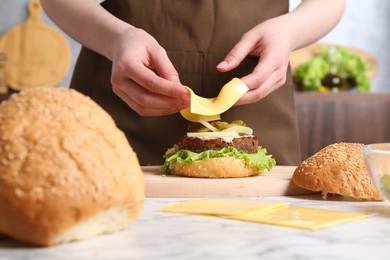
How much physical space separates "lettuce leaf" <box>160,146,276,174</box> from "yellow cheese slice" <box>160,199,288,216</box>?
493 millimetres

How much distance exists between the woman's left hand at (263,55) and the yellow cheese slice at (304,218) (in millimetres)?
579

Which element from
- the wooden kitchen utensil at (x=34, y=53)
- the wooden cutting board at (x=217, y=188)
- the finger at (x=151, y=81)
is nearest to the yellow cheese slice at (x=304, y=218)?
the wooden cutting board at (x=217, y=188)

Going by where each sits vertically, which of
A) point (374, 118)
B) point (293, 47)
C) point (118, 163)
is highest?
point (293, 47)

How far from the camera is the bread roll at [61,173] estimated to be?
85 centimetres

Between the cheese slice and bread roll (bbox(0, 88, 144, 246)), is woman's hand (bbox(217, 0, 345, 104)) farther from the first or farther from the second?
bread roll (bbox(0, 88, 144, 246))

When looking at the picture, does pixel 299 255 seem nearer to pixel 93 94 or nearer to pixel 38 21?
pixel 93 94

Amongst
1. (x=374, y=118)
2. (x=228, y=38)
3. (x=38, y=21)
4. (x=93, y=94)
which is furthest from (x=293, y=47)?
(x=38, y=21)

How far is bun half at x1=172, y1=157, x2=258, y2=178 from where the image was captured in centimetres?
165

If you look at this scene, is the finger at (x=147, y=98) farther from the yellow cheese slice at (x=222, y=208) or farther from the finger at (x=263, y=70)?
the yellow cheese slice at (x=222, y=208)

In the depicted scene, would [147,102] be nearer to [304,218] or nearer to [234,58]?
[234,58]

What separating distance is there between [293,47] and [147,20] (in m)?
0.43

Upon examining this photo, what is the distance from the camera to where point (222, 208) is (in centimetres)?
111

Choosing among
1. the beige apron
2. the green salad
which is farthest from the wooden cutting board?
the green salad

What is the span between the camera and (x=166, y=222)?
1.03 metres
